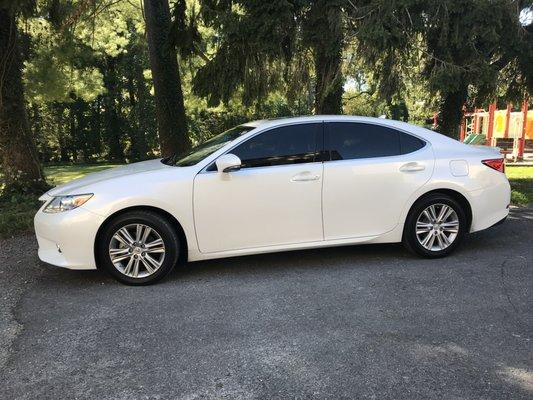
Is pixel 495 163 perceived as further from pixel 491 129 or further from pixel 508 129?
pixel 491 129

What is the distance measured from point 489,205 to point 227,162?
10.1ft

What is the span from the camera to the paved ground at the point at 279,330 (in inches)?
128

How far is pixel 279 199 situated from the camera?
5.26 metres

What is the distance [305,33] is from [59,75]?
11.2m

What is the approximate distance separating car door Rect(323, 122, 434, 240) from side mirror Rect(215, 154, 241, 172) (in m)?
0.97

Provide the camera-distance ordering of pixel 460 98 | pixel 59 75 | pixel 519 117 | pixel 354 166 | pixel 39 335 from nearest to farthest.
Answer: pixel 39 335, pixel 354 166, pixel 460 98, pixel 59 75, pixel 519 117

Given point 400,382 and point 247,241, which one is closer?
point 400,382

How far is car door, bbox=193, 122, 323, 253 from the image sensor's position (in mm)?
5129

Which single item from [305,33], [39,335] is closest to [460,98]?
[305,33]

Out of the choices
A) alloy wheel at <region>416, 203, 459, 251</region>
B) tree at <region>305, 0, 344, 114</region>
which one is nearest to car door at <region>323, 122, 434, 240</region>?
alloy wheel at <region>416, 203, 459, 251</region>

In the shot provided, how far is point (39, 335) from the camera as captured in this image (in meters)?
3.98

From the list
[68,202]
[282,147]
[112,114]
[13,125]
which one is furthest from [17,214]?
[112,114]

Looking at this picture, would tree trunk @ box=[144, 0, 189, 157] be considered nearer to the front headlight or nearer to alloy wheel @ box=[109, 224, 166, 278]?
the front headlight

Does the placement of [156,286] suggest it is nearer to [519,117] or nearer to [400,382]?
[400,382]
